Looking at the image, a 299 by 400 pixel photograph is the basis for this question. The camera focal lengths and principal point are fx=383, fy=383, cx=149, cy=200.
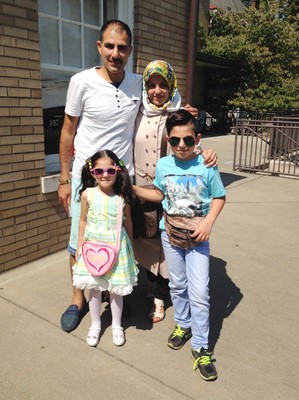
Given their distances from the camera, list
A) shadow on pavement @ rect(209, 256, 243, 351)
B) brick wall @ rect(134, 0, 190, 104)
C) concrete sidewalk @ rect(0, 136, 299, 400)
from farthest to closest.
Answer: brick wall @ rect(134, 0, 190, 104), shadow on pavement @ rect(209, 256, 243, 351), concrete sidewalk @ rect(0, 136, 299, 400)

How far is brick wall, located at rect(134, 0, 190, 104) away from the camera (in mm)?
4449

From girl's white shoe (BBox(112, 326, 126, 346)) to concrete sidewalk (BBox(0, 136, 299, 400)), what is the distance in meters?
0.04

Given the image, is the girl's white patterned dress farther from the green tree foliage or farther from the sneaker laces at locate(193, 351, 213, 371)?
the green tree foliage

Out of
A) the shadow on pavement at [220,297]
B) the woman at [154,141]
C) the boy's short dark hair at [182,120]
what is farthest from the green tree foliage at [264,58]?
the boy's short dark hair at [182,120]

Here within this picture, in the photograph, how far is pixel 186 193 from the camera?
224 centimetres

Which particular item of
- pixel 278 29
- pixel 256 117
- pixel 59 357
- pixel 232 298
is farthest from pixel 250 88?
pixel 59 357

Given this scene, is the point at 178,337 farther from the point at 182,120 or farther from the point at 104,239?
the point at 182,120

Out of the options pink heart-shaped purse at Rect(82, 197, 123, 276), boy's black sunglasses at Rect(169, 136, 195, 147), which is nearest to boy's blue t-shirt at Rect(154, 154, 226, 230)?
boy's black sunglasses at Rect(169, 136, 195, 147)

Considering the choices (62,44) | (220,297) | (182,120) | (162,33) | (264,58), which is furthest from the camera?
(264,58)

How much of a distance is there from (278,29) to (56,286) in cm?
1798

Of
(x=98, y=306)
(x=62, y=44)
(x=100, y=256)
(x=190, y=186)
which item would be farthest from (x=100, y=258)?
(x=62, y=44)

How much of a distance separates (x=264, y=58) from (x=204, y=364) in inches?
693

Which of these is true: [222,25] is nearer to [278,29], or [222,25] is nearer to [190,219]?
[278,29]

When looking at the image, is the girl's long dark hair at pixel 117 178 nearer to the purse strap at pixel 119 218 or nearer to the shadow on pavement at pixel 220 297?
the purse strap at pixel 119 218
